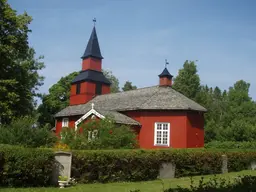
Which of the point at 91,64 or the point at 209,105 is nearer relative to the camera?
the point at 91,64

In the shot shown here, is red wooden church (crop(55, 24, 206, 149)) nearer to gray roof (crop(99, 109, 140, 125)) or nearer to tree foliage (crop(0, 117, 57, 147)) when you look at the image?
gray roof (crop(99, 109, 140, 125))

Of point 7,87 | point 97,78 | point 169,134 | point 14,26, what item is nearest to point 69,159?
point 169,134

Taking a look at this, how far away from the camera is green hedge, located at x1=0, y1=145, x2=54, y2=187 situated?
41.3ft

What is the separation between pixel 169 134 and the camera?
27516 millimetres

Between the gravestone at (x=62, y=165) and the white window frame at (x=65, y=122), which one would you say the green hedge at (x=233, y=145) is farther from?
the gravestone at (x=62, y=165)

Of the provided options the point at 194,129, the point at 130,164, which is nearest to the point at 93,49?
the point at 194,129

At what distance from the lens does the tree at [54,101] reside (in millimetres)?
52812

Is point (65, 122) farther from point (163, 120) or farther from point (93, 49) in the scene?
point (163, 120)

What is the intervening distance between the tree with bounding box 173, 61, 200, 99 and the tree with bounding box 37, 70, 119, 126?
70.3 ft

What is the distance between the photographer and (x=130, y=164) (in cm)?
1545

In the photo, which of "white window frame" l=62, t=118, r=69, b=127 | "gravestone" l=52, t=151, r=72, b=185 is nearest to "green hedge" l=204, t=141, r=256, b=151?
"white window frame" l=62, t=118, r=69, b=127

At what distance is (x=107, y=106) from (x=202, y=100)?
86.7ft

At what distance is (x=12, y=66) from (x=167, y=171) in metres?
21.4

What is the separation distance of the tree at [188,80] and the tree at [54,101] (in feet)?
70.3
